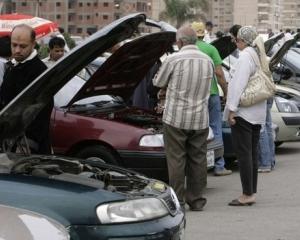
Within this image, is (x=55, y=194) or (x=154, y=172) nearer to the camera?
(x=55, y=194)

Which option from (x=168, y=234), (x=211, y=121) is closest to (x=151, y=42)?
(x=211, y=121)

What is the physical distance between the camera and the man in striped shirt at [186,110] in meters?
6.87

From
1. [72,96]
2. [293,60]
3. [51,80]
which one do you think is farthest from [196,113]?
[293,60]

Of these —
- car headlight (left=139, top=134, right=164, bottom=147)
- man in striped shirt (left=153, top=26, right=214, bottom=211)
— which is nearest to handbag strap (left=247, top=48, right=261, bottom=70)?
man in striped shirt (left=153, top=26, right=214, bottom=211)

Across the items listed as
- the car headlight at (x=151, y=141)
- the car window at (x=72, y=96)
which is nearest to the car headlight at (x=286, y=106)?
the car window at (x=72, y=96)

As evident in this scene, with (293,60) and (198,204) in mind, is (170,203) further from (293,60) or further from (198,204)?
(293,60)

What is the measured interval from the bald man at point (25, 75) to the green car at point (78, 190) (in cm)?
93

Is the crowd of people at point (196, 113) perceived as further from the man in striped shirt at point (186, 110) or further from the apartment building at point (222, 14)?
the apartment building at point (222, 14)

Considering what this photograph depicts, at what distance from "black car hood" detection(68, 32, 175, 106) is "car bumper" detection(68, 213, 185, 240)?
402cm

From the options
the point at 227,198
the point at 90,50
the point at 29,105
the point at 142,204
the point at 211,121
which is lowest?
the point at 227,198

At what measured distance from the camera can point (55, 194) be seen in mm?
3738

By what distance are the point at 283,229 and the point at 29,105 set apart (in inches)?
114

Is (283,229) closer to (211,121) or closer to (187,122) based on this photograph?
(187,122)

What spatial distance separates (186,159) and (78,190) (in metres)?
3.36
